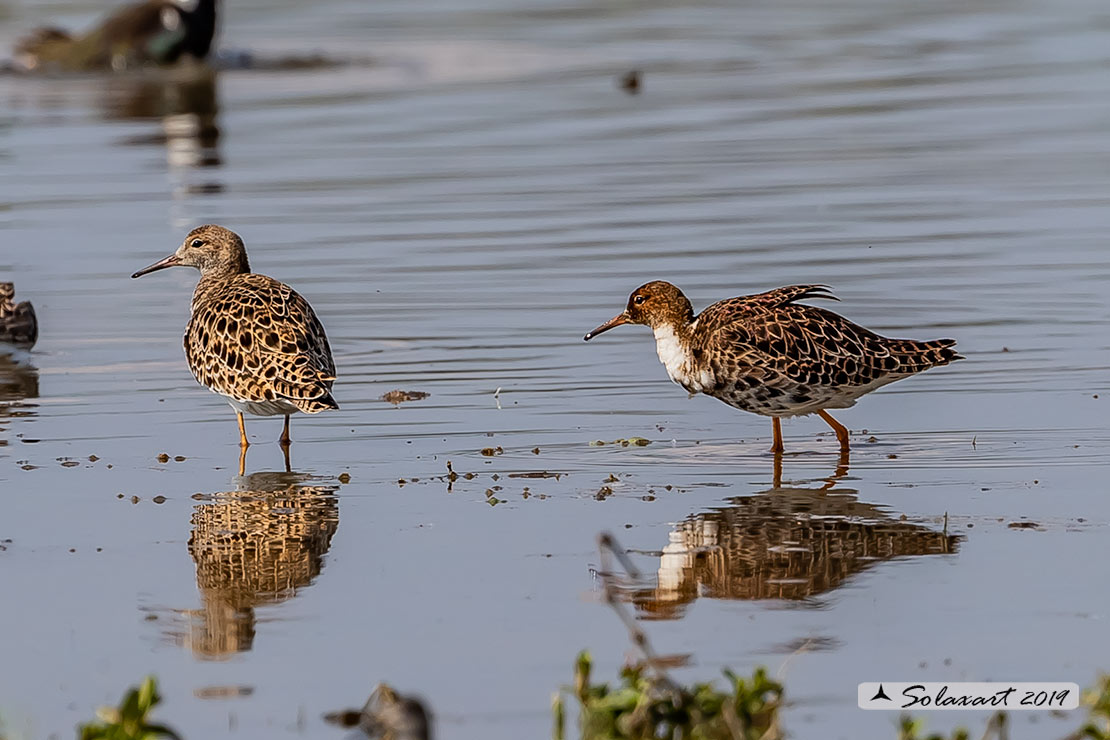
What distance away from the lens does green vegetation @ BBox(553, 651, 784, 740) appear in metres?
5.65

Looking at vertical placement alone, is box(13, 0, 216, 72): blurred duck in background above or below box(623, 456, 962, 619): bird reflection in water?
above

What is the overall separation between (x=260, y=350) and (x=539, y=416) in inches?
66.6

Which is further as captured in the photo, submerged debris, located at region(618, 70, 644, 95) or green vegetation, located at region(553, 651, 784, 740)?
submerged debris, located at region(618, 70, 644, 95)

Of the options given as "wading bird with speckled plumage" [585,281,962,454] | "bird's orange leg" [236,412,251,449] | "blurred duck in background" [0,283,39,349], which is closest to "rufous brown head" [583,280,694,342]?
"wading bird with speckled plumage" [585,281,962,454]

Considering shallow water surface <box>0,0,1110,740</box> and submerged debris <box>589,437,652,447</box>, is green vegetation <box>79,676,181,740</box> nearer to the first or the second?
shallow water surface <box>0,0,1110,740</box>

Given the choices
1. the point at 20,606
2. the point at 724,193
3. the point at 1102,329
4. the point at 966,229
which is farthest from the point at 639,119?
the point at 20,606

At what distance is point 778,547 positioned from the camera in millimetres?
8758

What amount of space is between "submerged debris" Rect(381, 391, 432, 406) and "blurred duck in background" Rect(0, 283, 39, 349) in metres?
3.23

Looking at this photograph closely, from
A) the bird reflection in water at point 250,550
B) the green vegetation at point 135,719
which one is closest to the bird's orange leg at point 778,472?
the bird reflection in water at point 250,550

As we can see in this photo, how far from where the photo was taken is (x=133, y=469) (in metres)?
10.6

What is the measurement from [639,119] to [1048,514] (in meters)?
16.4

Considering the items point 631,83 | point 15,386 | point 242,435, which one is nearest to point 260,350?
point 242,435

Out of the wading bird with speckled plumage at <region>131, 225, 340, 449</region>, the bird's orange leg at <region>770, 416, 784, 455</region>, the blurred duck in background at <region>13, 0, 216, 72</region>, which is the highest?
the blurred duck in background at <region>13, 0, 216, 72</region>

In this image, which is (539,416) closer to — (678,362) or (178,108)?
(678,362)
